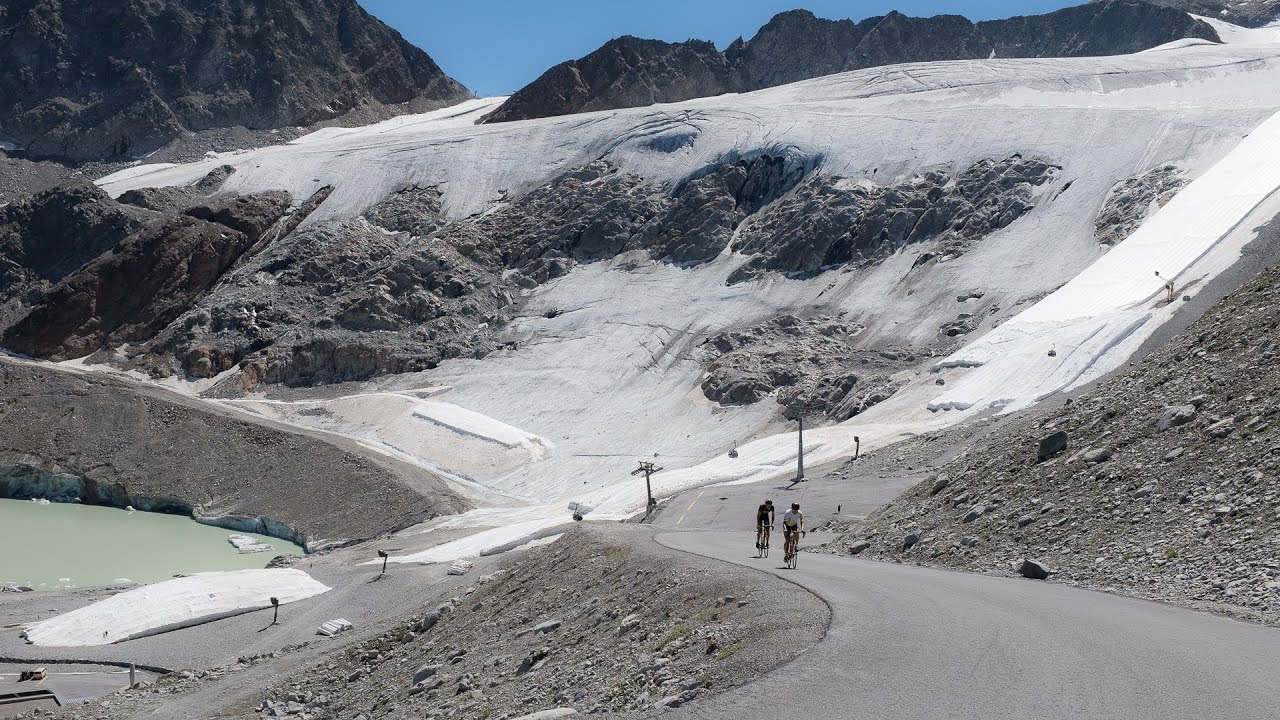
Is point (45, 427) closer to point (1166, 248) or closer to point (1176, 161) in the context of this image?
point (1166, 248)

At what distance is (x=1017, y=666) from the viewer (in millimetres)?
8258

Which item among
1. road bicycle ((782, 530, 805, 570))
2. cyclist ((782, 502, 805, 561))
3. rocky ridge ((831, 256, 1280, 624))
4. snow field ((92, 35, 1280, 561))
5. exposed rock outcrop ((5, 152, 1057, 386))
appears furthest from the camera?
exposed rock outcrop ((5, 152, 1057, 386))

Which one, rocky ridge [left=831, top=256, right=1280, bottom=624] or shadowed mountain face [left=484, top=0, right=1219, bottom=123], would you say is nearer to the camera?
rocky ridge [left=831, top=256, right=1280, bottom=624]

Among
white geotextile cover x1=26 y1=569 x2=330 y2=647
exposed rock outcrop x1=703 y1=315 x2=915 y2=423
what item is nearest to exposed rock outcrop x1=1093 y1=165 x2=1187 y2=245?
exposed rock outcrop x1=703 y1=315 x2=915 y2=423

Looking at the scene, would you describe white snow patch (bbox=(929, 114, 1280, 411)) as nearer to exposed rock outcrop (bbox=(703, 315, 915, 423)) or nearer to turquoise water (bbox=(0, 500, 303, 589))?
exposed rock outcrop (bbox=(703, 315, 915, 423))

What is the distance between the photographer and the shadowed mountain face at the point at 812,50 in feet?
379

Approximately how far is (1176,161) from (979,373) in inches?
924

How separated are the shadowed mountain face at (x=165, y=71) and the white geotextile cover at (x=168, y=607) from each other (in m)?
85.0

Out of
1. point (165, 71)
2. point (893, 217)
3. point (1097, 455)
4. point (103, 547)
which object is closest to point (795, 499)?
point (1097, 455)

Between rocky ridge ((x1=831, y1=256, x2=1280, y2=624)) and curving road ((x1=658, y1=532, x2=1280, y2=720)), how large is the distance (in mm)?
1303

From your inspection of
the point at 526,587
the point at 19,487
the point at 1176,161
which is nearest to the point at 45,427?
the point at 19,487

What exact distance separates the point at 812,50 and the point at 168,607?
396 feet

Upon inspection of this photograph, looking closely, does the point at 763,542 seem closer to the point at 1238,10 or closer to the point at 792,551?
the point at 792,551

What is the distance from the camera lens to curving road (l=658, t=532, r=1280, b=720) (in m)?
7.37
